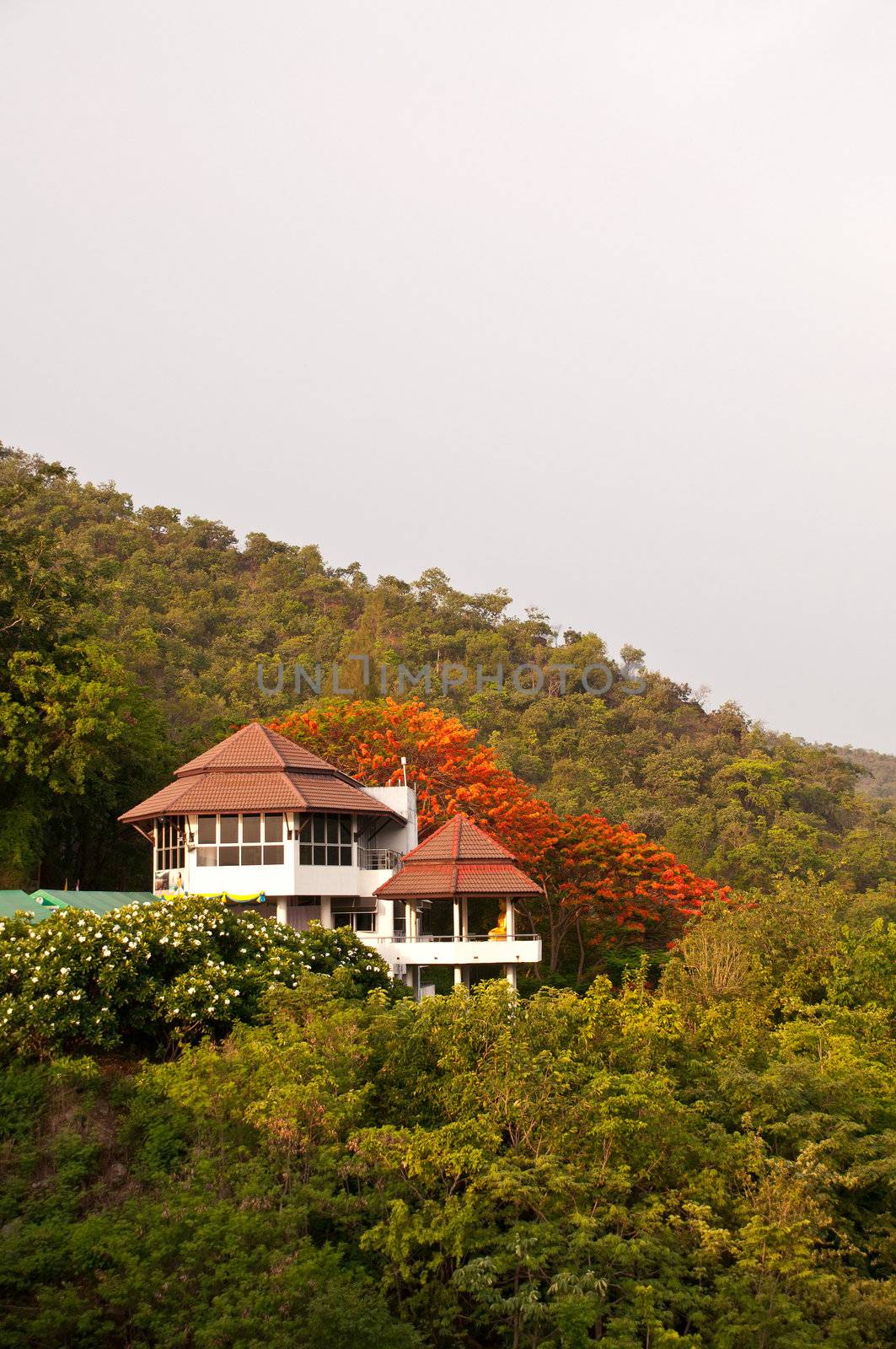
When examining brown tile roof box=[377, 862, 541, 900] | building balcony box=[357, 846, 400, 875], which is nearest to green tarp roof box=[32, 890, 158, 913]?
brown tile roof box=[377, 862, 541, 900]

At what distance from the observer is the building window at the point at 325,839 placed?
24969 mm

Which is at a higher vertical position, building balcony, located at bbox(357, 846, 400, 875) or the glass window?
the glass window

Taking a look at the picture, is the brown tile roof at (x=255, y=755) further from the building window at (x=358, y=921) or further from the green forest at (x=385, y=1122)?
the building window at (x=358, y=921)

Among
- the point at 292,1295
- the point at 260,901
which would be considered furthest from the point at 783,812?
the point at 292,1295

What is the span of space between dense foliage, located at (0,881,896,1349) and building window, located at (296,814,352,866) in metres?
6.16

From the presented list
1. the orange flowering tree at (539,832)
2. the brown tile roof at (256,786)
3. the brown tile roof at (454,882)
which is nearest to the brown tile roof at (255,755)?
the brown tile roof at (256,786)

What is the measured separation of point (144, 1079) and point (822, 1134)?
8941 mm

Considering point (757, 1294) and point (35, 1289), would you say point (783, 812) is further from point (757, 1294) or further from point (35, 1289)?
point (35, 1289)

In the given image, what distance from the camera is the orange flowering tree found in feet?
106

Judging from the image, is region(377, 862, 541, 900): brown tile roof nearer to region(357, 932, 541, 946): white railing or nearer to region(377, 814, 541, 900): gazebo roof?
region(377, 814, 541, 900): gazebo roof

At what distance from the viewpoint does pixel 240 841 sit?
24.9 metres

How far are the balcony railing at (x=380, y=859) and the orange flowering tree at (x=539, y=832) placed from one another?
4.27m

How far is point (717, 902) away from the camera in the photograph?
97.5 feet

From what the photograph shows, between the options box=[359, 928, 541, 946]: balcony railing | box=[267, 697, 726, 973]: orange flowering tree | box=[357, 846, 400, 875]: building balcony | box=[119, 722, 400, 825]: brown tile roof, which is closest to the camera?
box=[359, 928, 541, 946]: balcony railing
